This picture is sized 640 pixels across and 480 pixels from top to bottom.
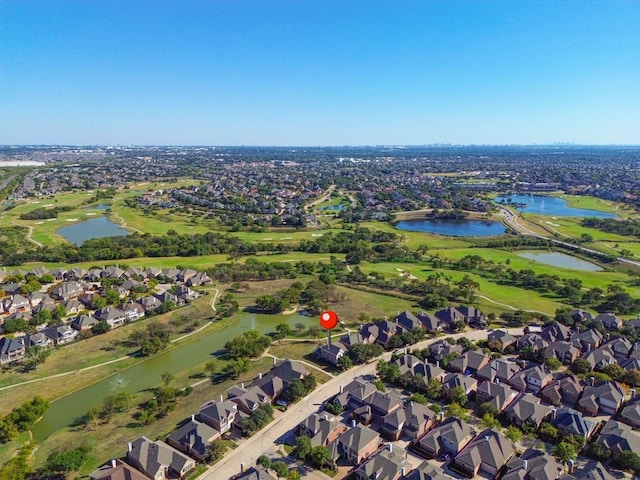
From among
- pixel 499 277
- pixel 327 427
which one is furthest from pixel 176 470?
pixel 499 277

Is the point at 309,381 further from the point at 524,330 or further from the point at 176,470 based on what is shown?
the point at 524,330

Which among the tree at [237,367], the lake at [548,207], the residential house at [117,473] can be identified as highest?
the lake at [548,207]

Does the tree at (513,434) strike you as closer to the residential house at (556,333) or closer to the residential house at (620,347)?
the residential house at (556,333)

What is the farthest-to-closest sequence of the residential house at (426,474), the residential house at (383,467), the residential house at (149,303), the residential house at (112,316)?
the residential house at (149,303), the residential house at (112,316), the residential house at (383,467), the residential house at (426,474)

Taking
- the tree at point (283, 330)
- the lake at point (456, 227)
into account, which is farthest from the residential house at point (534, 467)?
the lake at point (456, 227)

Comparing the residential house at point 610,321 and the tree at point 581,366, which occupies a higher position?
the residential house at point 610,321

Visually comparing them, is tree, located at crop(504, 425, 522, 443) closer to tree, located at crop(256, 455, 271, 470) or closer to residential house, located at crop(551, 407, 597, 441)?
residential house, located at crop(551, 407, 597, 441)

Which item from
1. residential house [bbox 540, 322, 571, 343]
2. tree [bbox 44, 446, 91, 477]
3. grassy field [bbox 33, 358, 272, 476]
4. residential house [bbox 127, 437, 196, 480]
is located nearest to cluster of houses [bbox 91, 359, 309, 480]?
residential house [bbox 127, 437, 196, 480]
